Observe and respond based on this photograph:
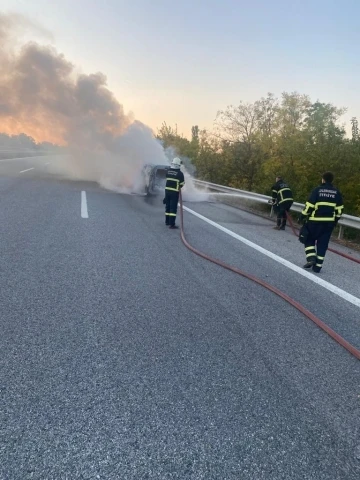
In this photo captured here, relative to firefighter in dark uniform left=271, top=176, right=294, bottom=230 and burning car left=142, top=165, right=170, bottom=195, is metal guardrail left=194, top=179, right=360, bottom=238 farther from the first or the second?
burning car left=142, top=165, right=170, bottom=195

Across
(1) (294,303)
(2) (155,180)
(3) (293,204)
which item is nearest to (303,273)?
(1) (294,303)

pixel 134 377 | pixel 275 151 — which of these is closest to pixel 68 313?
pixel 134 377

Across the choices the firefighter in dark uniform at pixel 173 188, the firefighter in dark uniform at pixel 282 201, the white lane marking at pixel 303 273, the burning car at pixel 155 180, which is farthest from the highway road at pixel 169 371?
the burning car at pixel 155 180

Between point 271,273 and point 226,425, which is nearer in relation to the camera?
point 226,425

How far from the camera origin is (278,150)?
86.7ft

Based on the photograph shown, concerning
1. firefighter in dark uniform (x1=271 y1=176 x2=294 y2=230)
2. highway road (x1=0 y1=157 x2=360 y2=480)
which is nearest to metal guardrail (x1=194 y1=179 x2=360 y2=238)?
firefighter in dark uniform (x1=271 y1=176 x2=294 y2=230)

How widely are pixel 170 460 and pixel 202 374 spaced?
0.89 meters

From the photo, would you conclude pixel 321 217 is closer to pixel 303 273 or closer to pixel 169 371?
pixel 303 273

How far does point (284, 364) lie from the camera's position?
10.1 ft

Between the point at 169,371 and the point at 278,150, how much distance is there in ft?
85.1

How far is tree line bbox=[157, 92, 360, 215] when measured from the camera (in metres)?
16.5

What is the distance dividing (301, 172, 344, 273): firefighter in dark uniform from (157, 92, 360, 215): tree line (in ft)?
28.8

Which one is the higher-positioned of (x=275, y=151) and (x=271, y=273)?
(x=275, y=151)

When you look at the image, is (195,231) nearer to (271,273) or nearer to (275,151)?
(271,273)
